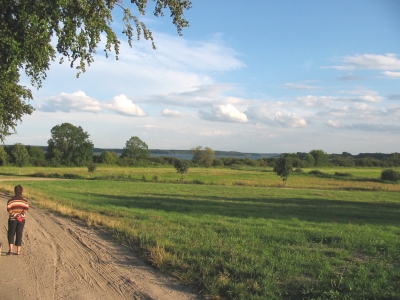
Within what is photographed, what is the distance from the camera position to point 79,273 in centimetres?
739

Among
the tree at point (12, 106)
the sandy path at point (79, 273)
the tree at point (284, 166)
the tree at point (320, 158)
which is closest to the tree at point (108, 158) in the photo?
the tree at point (284, 166)

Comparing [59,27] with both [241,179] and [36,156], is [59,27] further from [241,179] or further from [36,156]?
[36,156]

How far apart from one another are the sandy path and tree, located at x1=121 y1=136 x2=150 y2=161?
409 ft

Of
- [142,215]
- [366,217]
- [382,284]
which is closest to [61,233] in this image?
[142,215]

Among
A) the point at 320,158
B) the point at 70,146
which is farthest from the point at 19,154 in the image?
the point at 320,158

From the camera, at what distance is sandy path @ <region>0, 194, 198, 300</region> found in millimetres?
6250

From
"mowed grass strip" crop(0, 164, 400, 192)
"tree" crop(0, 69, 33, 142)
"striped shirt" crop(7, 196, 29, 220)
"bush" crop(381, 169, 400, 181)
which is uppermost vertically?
"tree" crop(0, 69, 33, 142)

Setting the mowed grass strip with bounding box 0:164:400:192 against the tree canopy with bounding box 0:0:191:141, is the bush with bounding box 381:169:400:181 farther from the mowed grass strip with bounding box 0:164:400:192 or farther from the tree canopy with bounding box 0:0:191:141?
the tree canopy with bounding box 0:0:191:141

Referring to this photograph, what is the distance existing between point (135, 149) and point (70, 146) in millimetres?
30024

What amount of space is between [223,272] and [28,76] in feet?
39.5

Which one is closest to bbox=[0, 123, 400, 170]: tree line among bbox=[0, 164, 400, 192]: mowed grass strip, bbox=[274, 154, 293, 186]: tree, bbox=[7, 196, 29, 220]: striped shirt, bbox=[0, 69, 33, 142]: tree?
bbox=[0, 164, 400, 192]: mowed grass strip

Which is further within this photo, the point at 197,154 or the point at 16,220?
the point at 197,154

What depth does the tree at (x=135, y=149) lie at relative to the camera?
135 metres

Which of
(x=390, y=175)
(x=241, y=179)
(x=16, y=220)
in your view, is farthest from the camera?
(x=390, y=175)
